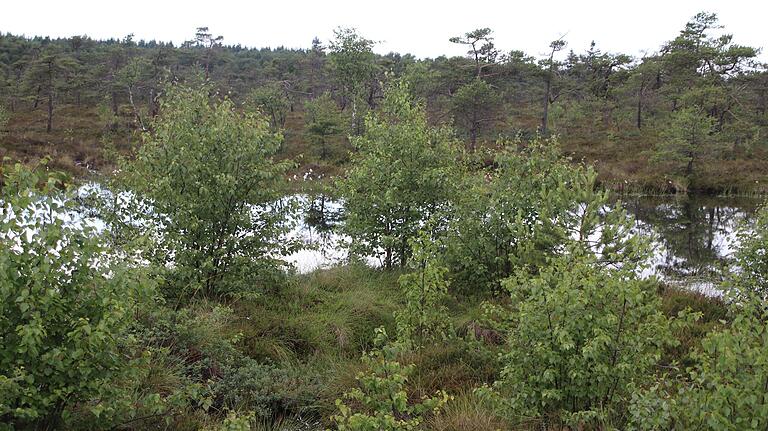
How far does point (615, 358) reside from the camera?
15.7 ft

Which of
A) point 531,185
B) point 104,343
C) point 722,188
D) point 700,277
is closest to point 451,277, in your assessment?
point 531,185

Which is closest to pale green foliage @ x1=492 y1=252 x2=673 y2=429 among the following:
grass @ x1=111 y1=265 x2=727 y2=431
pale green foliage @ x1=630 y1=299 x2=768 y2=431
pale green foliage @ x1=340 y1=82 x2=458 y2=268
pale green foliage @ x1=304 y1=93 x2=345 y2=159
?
grass @ x1=111 y1=265 x2=727 y2=431

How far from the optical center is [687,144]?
103 feet

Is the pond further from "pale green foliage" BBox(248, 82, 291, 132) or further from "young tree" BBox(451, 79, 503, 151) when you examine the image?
"pale green foliage" BBox(248, 82, 291, 132)

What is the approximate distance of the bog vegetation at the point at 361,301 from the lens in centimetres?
380

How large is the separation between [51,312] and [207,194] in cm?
487

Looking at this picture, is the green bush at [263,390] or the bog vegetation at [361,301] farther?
the green bush at [263,390]

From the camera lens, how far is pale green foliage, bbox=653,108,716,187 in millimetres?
31344

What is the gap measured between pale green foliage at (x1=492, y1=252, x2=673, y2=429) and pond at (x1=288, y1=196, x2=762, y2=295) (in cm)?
156

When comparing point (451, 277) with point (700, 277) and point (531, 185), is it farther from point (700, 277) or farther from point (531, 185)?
point (700, 277)

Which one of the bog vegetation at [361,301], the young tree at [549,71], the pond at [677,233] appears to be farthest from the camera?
the young tree at [549,71]

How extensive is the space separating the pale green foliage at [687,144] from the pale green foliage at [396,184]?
25511 millimetres

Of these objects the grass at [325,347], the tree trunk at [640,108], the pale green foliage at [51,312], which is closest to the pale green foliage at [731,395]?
the grass at [325,347]

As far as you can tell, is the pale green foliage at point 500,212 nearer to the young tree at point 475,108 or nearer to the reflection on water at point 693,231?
the reflection on water at point 693,231
